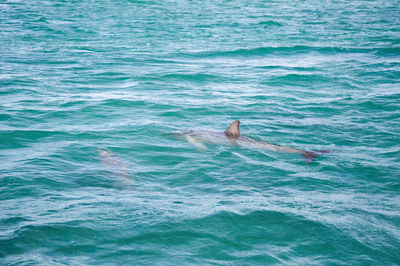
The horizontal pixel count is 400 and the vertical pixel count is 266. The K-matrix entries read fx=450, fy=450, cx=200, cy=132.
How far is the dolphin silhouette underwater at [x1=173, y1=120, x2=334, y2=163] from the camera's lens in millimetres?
11094

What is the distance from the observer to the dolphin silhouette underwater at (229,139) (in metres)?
11.1

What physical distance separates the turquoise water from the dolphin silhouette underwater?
269mm

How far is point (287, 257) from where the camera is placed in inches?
248

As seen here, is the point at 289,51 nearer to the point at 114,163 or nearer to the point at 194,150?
the point at 194,150

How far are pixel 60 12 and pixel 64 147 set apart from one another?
27227 mm

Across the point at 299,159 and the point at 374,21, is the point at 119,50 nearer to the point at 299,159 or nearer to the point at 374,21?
the point at 299,159

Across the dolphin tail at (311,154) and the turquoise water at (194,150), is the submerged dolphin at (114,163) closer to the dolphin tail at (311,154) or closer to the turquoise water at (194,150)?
the turquoise water at (194,150)

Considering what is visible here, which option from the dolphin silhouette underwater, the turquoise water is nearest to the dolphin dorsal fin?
the dolphin silhouette underwater

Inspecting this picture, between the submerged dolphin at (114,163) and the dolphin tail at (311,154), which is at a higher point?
the submerged dolphin at (114,163)

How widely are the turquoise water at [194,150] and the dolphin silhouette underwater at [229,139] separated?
27 centimetres

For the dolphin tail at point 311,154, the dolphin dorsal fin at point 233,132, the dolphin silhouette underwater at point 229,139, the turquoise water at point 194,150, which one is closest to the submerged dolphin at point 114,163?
the turquoise water at point 194,150

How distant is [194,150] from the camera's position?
11109 mm

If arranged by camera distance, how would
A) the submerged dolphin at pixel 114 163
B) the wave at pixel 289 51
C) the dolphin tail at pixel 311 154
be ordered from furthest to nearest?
the wave at pixel 289 51, the dolphin tail at pixel 311 154, the submerged dolphin at pixel 114 163

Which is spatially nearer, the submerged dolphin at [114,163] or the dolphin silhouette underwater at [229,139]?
the submerged dolphin at [114,163]
